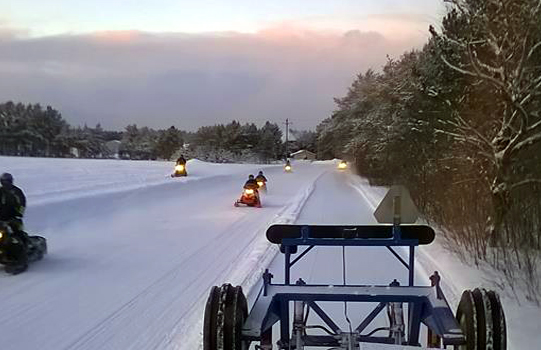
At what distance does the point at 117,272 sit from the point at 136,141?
12048 cm

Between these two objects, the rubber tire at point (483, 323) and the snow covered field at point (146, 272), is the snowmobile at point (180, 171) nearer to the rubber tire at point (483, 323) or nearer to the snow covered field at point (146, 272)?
the snow covered field at point (146, 272)

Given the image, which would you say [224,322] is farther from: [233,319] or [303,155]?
[303,155]

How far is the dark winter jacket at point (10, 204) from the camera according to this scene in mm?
11242

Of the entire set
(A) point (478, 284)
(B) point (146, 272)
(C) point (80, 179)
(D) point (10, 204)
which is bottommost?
(C) point (80, 179)

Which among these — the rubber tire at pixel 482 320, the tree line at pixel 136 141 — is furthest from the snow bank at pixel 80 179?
the tree line at pixel 136 141

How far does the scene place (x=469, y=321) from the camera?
471 centimetres

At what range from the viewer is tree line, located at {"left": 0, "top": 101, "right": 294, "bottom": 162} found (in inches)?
3703

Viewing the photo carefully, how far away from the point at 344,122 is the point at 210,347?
7109 centimetres

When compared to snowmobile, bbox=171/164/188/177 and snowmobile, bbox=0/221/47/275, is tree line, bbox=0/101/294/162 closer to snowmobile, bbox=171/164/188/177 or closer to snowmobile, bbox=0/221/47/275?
snowmobile, bbox=171/164/188/177

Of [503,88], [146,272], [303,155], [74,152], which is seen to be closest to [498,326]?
[146,272]

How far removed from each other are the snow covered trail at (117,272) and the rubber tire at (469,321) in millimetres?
3131

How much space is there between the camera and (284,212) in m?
23.9

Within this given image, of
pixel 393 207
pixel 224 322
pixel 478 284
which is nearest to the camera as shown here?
pixel 224 322

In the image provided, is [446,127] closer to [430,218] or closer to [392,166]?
[430,218]
